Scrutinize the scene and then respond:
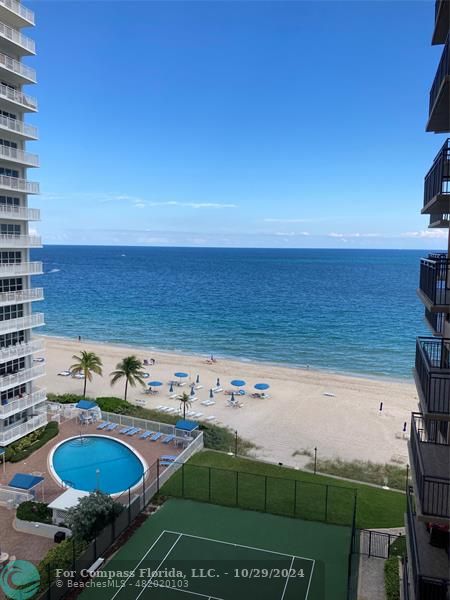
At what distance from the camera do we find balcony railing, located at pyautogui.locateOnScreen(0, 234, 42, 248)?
94.8 ft

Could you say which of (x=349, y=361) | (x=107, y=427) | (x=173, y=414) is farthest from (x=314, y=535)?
(x=349, y=361)

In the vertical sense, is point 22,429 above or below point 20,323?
below

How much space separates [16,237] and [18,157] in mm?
4834

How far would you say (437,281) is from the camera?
1283 centimetres

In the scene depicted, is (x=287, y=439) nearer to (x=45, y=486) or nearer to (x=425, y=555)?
(x=45, y=486)

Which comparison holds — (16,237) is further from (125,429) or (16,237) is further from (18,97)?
(125,429)

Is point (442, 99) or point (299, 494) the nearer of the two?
point (442, 99)

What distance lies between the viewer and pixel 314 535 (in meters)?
21.7

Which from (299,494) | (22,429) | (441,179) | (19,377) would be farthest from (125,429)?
(441,179)

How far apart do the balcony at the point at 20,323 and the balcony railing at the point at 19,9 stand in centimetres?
1793

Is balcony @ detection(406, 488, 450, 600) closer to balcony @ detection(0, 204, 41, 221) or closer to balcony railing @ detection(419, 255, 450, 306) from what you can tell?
balcony railing @ detection(419, 255, 450, 306)

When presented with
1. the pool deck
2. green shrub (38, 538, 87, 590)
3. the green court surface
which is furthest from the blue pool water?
green shrub (38, 538, 87, 590)

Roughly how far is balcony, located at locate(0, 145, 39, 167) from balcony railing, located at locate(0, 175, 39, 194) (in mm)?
1028

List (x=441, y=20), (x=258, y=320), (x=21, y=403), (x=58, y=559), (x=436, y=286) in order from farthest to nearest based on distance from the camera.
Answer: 1. (x=258, y=320)
2. (x=21, y=403)
3. (x=58, y=559)
4. (x=441, y=20)
5. (x=436, y=286)
